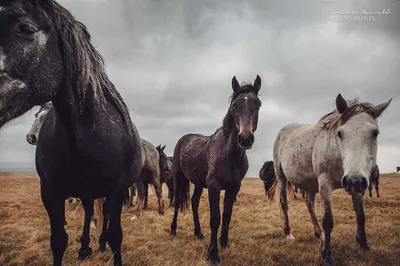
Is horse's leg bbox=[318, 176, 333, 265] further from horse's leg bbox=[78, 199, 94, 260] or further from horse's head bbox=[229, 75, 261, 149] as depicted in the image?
horse's leg bbox=[78, 199, 94, 260]

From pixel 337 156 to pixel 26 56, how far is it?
453cm

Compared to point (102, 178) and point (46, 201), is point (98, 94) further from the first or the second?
point (46, 201)

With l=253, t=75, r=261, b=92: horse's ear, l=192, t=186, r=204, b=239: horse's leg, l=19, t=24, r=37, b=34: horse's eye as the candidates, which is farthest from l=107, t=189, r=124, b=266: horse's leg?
l=192, t=186, r=204, b=239: horse's leg

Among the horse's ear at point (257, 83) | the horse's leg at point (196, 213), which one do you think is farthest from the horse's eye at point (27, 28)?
the horse's leg at point (196, 213)

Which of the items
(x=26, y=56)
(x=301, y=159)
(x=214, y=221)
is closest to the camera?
(x=26, y=56)

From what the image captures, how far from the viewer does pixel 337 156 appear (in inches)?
194

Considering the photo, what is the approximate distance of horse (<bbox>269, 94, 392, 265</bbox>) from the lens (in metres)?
3.91

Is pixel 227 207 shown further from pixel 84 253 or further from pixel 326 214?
pixel 84 253

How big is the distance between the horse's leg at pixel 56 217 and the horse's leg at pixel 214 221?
2.40 meters

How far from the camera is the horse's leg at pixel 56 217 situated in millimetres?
3439

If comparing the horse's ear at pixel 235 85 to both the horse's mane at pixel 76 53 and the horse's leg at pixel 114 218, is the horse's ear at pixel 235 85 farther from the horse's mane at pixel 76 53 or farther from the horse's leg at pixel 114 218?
the horse's leg at pixel 114 218

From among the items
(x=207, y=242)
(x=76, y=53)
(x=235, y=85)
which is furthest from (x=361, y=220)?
(x=76, y=53)

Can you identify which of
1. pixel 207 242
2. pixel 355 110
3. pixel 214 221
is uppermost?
pixel 355 110

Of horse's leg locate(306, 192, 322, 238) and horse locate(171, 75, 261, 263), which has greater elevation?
horse locate(171, 75, 261, 263)
